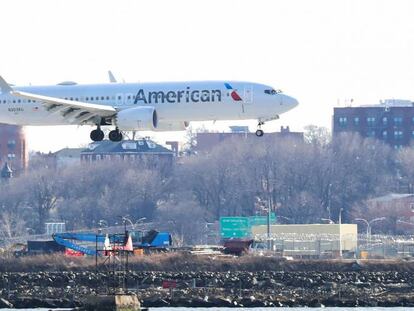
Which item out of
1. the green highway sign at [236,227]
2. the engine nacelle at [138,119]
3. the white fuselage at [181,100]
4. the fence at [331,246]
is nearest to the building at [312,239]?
the fence at [331,246]

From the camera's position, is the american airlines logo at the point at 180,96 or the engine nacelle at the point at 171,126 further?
the engine nacelle at the point at 171,126

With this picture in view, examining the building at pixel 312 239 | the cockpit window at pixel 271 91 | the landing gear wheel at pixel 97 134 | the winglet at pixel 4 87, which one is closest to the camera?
the cockpit window at pixel 271 91

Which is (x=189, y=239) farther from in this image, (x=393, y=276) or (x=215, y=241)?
(x=393, y=276)

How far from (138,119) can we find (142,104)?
1752 millimetres

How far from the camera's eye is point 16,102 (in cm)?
11375

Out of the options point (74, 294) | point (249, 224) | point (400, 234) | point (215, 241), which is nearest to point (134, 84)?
point (74, 294)

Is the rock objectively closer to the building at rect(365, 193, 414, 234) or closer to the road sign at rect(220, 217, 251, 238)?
the road sign at rect(220, 217, 251, 238)

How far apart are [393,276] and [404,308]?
1629 cm

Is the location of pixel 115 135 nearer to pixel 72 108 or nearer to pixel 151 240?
pixel 72 108

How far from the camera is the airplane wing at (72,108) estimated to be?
4345 inches

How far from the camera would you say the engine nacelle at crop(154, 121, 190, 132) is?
111 m

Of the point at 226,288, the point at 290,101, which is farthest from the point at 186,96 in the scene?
the point at 226,288

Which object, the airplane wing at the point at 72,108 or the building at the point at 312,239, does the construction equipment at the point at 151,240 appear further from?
the airplane wing at the point at 72,108

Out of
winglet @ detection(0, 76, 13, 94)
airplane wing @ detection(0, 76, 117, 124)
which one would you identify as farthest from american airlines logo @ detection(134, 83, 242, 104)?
winglet @ detection(0, 76, 13, 94)
